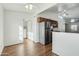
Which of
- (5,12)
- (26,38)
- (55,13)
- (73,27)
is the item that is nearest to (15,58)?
(5,12)

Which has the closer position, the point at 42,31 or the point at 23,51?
the point at 23,51

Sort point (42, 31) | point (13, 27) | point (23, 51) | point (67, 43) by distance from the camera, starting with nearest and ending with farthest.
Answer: point (23, 51) → point (67, 43) → point (13, 27) → point (42, 31)

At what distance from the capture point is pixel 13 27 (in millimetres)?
2010

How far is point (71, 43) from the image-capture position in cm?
177

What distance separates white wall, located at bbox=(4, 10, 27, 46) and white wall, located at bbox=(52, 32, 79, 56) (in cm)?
95

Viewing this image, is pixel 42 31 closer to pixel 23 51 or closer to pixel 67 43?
pixel 67 43

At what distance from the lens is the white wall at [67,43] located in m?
1.64

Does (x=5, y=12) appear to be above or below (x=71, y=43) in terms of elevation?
above

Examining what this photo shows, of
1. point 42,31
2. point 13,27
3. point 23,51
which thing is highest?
point 13,27

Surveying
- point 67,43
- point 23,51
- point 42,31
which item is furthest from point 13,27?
point 42,31

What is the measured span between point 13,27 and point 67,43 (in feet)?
4.24

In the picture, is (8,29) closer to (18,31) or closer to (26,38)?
(18,31)

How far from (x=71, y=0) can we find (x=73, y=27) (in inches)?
110

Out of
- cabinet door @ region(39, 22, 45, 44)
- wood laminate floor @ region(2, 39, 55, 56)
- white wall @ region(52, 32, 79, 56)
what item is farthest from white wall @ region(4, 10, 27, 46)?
cabinet door @ region(39, 22, 45, 44)
